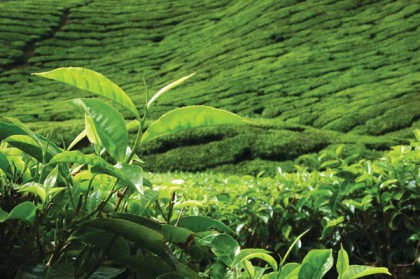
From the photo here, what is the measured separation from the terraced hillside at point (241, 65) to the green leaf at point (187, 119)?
307 inches

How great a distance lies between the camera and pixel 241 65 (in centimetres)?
1639

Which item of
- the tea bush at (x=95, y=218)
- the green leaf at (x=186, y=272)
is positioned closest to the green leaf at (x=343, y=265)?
the tea bush at (x=95, y=218)

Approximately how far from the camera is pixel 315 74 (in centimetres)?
1444

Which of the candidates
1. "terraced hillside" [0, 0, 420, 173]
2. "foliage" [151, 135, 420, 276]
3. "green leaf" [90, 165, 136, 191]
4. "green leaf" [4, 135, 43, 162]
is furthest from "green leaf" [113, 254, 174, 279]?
"terraced hillside" [0, 0, 420, 173]

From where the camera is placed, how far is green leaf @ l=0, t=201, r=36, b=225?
87 centimetres

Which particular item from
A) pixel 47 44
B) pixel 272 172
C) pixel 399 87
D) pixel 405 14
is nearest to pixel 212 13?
pixel 47 44

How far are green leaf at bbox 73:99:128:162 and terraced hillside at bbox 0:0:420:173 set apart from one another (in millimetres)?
7826

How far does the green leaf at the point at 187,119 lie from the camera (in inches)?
37.0

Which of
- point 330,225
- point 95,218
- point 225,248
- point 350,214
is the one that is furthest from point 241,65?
point 95,218

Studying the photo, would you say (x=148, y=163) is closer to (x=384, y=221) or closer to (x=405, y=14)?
(x=384, y=221)

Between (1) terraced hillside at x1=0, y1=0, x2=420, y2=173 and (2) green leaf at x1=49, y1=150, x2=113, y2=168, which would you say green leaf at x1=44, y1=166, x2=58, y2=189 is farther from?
(1) terraced hillside at x1=0, y1=0, x2=420, y2=173

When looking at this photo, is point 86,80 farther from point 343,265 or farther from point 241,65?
point 241,65

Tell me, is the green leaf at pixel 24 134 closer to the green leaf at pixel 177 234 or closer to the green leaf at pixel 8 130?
the green leaf at pixel 8 130

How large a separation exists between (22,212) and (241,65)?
15696mm
